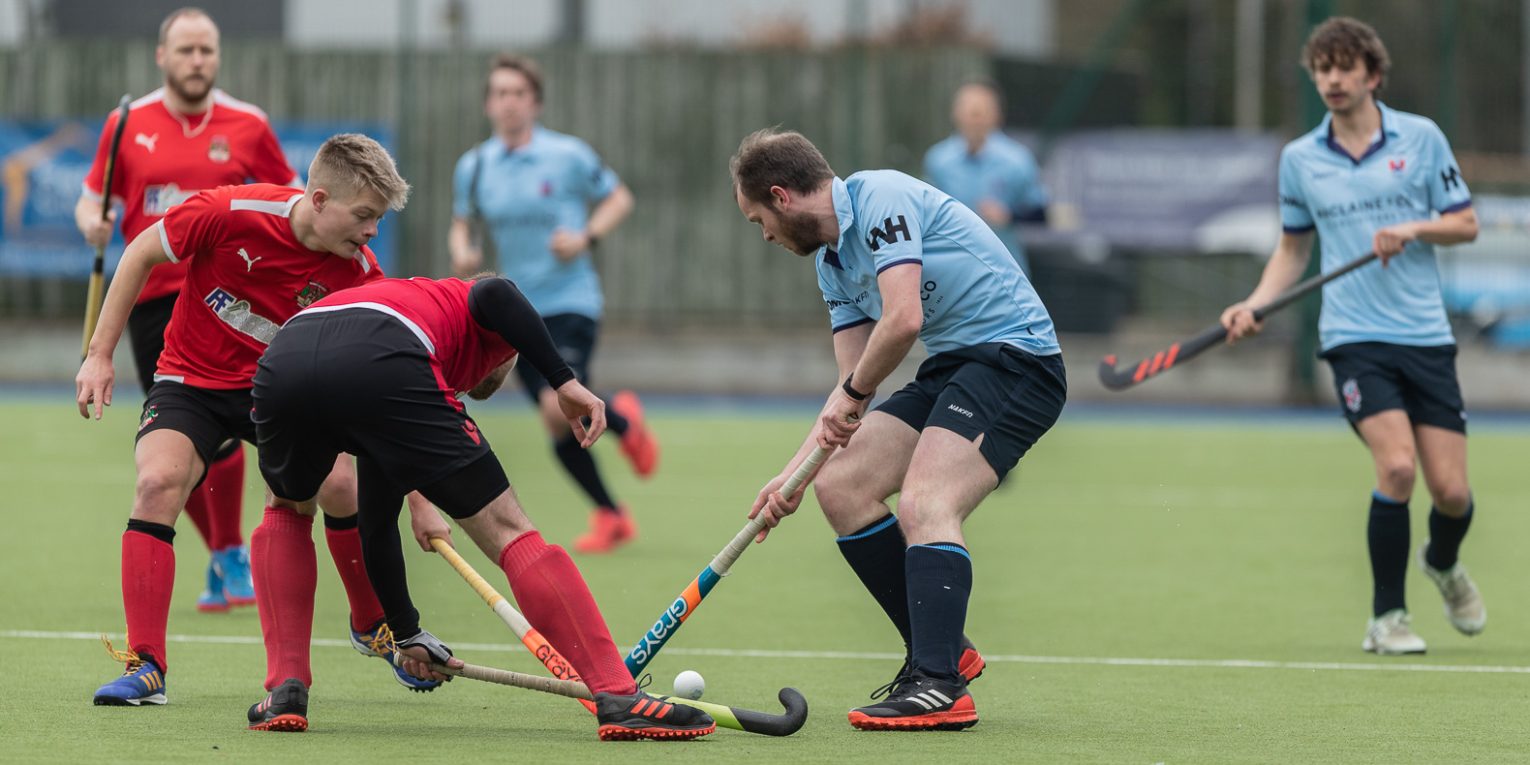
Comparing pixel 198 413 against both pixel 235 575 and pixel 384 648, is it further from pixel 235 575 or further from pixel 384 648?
pixel 235 575

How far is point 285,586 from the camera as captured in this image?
5.19 m

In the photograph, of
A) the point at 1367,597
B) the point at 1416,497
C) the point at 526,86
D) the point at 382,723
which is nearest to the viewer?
the point at 382,723

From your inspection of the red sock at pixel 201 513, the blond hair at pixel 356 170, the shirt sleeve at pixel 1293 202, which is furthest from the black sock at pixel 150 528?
the shirt sleeve at pixel 1293 202

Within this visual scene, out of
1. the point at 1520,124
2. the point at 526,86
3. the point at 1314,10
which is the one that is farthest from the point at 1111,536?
the point at 1520,124

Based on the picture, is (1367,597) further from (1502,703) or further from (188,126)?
(188,126)

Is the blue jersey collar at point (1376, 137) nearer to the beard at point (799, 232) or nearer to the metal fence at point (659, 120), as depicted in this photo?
the beard at point (799, 232)

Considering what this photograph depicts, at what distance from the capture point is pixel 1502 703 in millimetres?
5668

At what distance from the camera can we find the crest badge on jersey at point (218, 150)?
7156 mm

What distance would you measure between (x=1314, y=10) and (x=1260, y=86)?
491cm

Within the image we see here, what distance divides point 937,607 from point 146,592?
6.45ft

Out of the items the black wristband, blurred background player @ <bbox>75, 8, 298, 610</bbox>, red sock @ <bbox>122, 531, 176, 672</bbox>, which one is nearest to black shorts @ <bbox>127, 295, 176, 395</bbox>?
blurred background player @ <bbox>75, 8, 298, 610</bbox>

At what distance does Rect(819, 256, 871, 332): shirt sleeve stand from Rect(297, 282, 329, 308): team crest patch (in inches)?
50.6

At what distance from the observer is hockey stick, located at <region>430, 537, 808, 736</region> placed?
4.98m

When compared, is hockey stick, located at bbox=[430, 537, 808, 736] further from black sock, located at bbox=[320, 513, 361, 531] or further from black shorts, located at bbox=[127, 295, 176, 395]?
black shorts, located at bbox=[127, 295, 176, 395]
